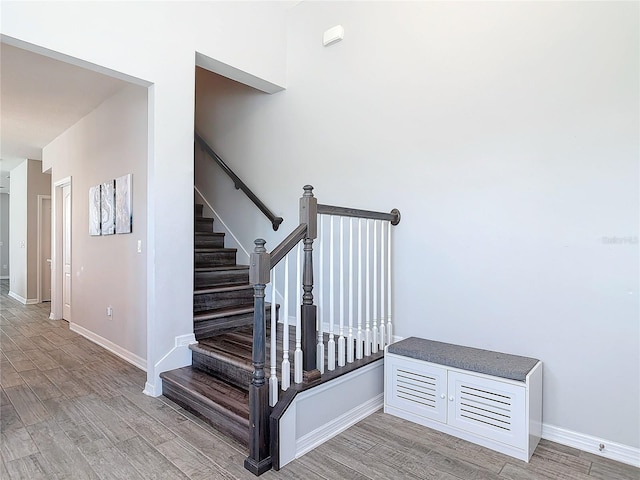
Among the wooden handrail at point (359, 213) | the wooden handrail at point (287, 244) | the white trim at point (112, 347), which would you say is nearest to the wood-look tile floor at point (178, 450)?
the white trim at point (112, 347)

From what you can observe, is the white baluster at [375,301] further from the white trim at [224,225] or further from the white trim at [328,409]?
the white trim at [224,225]

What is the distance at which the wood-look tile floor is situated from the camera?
1990 mm

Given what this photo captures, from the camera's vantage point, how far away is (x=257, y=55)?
3.60 m

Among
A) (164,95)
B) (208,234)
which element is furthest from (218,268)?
(164,95)

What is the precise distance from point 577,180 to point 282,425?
2.18 m

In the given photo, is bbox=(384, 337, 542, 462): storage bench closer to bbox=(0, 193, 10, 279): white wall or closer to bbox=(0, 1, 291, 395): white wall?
bbox=(0, 1, 291, 395): white wall

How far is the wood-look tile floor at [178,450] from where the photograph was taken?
199 cm

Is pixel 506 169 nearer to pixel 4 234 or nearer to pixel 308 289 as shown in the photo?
pixel 308 289

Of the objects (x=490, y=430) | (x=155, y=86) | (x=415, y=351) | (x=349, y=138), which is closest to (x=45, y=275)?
(x=155, y=86)

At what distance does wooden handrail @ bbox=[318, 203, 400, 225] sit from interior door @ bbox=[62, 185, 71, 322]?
15.2ft

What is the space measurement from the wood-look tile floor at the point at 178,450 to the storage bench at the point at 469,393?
8 centimetres

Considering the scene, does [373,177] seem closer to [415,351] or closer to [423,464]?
[415,351]

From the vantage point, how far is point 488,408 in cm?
225

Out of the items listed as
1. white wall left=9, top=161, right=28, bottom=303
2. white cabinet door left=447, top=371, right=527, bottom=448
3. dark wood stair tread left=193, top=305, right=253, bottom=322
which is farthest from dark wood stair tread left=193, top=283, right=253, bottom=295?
white wall left=9, top=161, right=28, bottom=303
